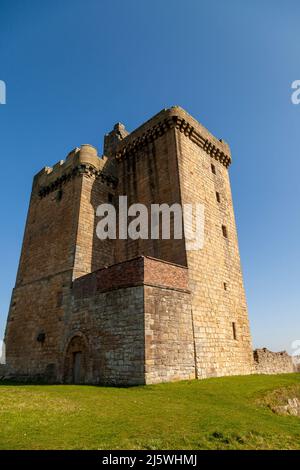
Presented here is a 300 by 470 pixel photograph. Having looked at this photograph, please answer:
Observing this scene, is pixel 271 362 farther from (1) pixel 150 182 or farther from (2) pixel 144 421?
(2) pixel 144 421

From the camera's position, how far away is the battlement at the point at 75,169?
2023 cm

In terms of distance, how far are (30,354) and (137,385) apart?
28.6 ft

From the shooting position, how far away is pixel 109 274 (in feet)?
46.9

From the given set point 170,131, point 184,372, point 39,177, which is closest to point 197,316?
point 184,372

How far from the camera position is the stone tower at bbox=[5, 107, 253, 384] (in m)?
12.8

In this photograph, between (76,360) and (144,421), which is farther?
(76,360)

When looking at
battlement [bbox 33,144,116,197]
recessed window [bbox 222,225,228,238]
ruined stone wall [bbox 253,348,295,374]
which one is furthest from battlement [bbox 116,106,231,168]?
ruined stone wall [bbox 253,348,295,374]

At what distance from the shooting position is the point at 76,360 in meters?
14.8

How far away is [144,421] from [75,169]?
1678 centimetres

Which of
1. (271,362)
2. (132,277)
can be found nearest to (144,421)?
(132,277)

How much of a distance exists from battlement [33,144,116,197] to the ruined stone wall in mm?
15100

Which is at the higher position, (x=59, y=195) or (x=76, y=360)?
(x=59, y=195)

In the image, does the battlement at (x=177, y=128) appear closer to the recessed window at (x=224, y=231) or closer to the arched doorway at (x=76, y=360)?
the recessed window at (x=224, y=231)

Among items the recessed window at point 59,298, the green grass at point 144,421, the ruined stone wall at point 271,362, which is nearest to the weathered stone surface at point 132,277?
the recessed window at point 59,298
